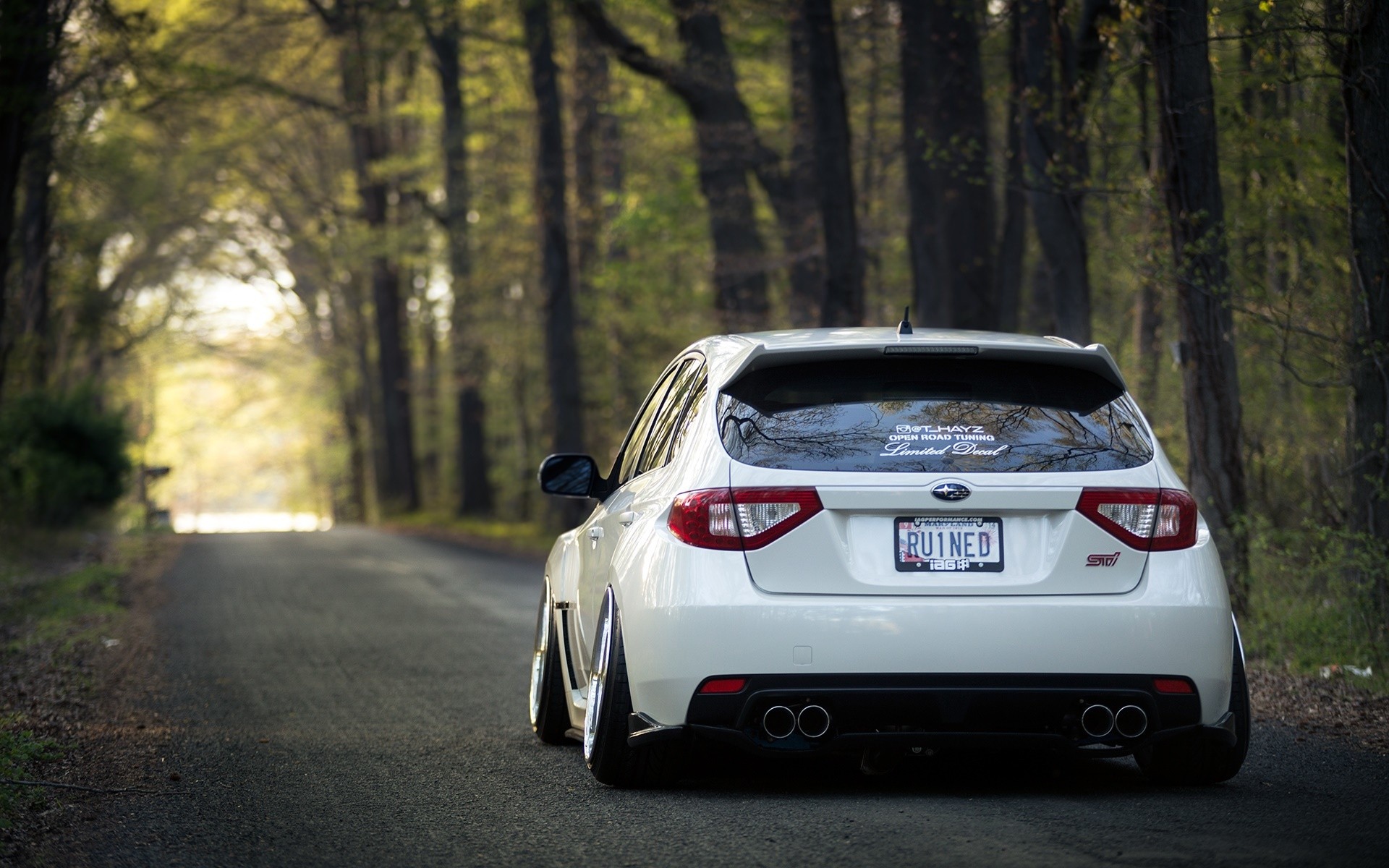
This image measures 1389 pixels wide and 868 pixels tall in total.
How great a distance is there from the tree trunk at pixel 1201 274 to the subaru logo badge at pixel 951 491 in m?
5.41

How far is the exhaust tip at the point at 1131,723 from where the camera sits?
18.5ft

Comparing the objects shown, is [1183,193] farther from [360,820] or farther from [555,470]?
[360,820]

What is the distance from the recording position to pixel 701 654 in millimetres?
5551

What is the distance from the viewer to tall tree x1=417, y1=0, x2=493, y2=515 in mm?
33344

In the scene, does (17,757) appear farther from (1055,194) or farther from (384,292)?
(384,292)

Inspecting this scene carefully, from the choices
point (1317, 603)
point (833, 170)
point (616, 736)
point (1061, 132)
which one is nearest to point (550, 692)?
point (616, 736)

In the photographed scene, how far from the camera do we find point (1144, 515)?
5691 millimetres

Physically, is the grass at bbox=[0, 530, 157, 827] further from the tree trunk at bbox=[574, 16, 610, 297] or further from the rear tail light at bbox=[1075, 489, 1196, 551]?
the tree trunk at bbox=[574, 16, 610, 297]

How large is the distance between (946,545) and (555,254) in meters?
22.0

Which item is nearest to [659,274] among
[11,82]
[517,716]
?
[11,82]

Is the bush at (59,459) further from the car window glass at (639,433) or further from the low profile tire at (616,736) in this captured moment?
the low profile tire at (616,736)

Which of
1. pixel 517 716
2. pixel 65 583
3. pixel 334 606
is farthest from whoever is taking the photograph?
pixel 65 583

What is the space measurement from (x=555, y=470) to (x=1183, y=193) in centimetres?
543

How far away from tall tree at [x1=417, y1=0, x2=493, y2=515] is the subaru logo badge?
26633mm
